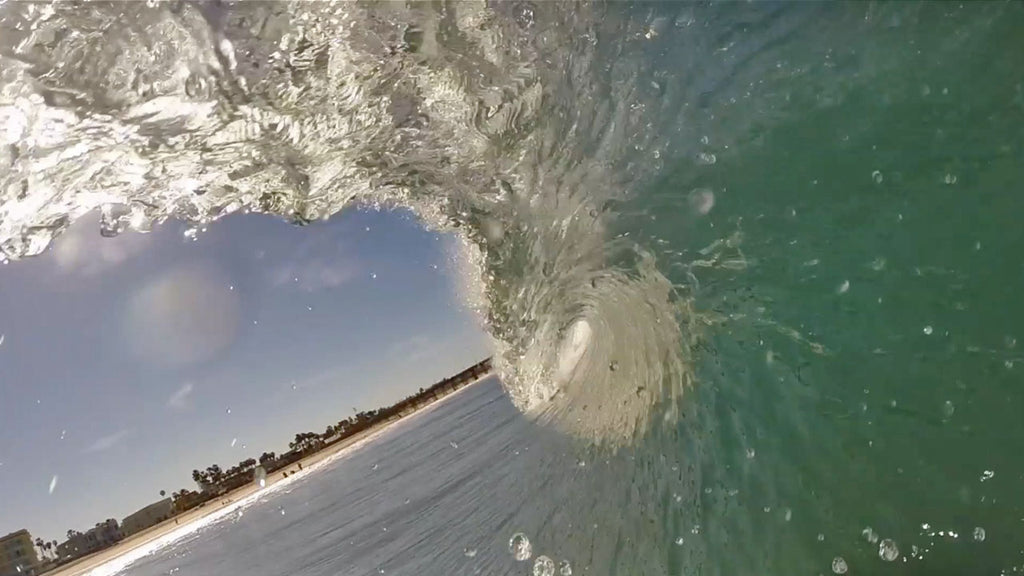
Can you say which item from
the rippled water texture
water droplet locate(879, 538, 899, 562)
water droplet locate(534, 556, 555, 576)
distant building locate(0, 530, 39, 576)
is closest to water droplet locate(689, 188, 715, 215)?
the rippled water texture

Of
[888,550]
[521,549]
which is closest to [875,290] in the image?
[888,550]

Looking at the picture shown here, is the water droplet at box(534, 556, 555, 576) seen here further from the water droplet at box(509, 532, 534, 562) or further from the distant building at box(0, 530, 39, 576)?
the distant building at box(0, 530, 39, 576)

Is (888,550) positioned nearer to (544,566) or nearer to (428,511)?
(544,566)

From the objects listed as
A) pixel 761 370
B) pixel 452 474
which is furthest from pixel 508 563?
pixel 452 474

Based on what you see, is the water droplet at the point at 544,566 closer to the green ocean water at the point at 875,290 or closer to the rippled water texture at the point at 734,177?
the rippled water texture at the point at 734,177

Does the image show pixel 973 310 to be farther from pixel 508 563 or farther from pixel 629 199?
pixel 508 563

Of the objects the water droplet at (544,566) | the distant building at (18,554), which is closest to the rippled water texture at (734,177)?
the water droplet at (544,566)
